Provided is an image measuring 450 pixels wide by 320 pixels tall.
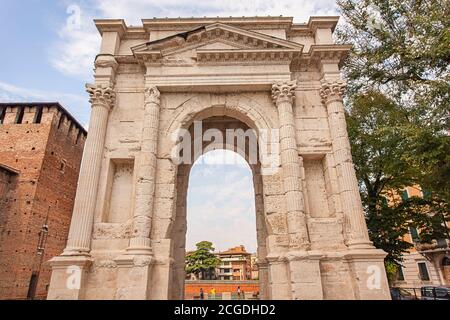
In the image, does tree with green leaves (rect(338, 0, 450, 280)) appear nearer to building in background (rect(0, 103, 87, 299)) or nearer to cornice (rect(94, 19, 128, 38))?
cornice (rect(94, 19, 128, 38))

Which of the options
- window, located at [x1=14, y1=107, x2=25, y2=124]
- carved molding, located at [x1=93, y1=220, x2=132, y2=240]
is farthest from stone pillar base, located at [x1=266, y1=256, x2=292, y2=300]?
window, located at [x1=14, y1=107, x2=25, y2=124]

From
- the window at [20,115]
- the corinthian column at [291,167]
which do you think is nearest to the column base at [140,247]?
the corinthian column at [291,167]

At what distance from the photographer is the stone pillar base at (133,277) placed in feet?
22.7

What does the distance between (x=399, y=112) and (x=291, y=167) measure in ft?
20.3

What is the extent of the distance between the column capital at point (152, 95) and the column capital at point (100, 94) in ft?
3.72

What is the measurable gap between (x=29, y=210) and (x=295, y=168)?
17989mm

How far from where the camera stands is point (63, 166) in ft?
74.3

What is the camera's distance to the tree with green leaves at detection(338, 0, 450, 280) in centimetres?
877

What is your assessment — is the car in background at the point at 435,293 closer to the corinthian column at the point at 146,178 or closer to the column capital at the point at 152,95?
the corinthian column at the point at 146,178

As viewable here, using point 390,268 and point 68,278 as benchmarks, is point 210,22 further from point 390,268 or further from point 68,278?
point 390,268

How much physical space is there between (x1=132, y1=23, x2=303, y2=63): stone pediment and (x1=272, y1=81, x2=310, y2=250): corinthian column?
118 cm
